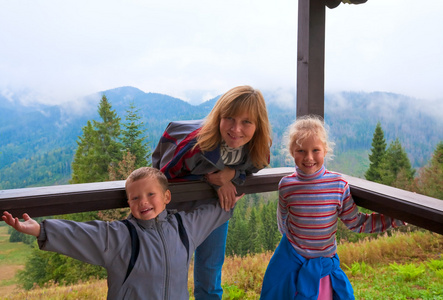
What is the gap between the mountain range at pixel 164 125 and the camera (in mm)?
12734

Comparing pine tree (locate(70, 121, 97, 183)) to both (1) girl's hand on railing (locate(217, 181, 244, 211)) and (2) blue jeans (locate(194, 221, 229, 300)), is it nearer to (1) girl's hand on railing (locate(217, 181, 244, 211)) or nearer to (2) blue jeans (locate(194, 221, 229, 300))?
(2) blue jeans (locate(194, 221, 229, 300))

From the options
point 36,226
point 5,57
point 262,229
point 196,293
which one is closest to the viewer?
point 36,226

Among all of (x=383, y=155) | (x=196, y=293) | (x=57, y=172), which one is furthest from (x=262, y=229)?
(x=196, y=293)

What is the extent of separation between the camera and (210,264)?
5.24 ft

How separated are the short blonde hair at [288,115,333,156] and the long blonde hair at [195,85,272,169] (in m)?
0.09

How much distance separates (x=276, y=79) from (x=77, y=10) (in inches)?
514

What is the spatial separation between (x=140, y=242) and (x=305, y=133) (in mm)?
692

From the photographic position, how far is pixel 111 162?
14430mm

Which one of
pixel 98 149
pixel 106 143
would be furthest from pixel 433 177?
pixel 98 149

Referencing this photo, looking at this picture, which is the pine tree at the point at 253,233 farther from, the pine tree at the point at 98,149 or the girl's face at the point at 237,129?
the girl's face at the point at 237,129

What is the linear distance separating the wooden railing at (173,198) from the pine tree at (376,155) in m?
11.4

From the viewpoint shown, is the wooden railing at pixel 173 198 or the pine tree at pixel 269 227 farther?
the pine tree at pixel 269 227

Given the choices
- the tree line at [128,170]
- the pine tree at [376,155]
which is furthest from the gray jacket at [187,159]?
the pine tree at [376,155]

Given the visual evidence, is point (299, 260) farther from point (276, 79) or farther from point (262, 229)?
point (276, 79)
